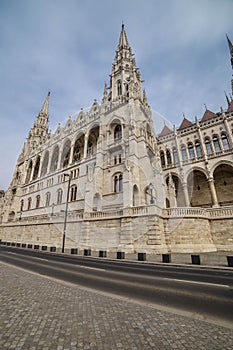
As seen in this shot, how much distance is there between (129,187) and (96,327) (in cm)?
1618

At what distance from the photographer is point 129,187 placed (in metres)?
19.0

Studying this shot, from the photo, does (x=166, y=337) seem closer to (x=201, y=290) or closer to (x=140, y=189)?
(x=201, y=290)

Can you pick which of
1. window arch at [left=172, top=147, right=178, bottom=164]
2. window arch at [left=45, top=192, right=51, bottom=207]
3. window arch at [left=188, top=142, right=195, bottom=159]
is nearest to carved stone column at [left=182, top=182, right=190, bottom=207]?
window arch at [left=172, top=147, right=178, bottom=164]

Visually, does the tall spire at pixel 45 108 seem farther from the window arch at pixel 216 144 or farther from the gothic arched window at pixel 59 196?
the window arch at pixel 216 144

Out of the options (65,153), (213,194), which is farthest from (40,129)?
(213,194)

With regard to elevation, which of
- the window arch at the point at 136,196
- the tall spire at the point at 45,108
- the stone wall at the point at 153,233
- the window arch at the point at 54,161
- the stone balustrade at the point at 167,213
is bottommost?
the stone wall at the point at 153,233

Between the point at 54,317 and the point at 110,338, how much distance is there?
143 centimetres

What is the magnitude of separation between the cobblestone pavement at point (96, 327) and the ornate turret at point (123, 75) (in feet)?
104

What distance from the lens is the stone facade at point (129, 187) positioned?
15.4 meters

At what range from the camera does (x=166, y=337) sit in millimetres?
2658

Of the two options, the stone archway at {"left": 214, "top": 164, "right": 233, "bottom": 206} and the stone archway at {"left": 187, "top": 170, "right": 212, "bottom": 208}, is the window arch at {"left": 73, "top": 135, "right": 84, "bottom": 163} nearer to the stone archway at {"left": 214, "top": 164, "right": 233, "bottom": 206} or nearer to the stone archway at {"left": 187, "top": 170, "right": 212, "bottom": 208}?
the stone archway at {"left": 187, "top": 170, "right": 212, "bottom": 208}

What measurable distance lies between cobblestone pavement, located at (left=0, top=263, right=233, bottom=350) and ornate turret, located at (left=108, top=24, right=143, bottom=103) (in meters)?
31.6

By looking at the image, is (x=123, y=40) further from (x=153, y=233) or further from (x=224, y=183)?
(x=153, y=233)

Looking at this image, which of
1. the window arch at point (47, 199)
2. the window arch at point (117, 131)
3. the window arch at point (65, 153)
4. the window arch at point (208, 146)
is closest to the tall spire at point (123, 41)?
the window arch at point (117, 131)
